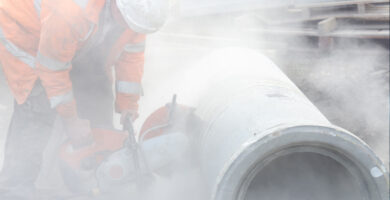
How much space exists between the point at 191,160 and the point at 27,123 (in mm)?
1204

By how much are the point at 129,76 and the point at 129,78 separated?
0.05 ft

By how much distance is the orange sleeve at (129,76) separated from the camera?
2.87 meters

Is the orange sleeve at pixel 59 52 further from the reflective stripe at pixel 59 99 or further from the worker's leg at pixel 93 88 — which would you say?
the worker's leg at pixel 93 88

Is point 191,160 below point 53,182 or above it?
above

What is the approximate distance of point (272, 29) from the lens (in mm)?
4211

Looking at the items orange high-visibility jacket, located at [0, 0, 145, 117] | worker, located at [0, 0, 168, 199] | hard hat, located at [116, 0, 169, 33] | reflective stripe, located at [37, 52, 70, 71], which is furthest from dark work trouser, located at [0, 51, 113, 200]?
hard hat, located at [116, 0, 169, 33]

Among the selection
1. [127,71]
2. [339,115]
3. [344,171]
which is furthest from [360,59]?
[127,71]

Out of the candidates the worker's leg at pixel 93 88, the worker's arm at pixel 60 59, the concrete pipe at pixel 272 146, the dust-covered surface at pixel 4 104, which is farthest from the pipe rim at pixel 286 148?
the dust-covered surface at pixel 4 104

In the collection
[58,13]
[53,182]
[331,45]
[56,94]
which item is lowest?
[53,182]

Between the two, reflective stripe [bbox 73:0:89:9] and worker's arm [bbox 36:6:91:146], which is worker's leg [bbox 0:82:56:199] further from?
reflective stripe [bbox 73:0:89:9]

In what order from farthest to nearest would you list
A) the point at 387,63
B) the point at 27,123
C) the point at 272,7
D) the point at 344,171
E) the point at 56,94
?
the point at 272,7, the point at 387,63, the point at 27,123, the point at 56,94, the point at 344,171

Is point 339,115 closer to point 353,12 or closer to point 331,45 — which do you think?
point 331,45

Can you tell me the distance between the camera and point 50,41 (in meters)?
2.30

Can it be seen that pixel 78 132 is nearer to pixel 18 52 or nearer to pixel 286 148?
pixel 18 52
